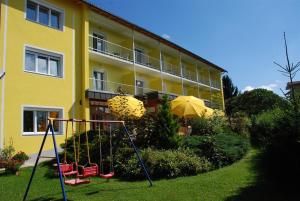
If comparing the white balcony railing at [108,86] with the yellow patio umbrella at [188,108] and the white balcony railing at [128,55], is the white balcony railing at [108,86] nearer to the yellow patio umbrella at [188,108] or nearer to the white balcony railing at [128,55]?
the white balcony railing at [128,55]

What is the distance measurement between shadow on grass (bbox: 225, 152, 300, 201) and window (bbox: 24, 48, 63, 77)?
43.4 ft

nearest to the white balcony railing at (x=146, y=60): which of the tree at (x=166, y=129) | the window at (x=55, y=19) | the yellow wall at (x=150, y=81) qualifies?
the yellow wall at (x=150, y=81)

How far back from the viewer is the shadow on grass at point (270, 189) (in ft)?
25.7

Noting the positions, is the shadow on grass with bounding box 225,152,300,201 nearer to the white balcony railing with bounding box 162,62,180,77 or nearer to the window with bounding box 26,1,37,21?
the window with bounding box 26,1,37,21

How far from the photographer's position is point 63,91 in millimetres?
18500

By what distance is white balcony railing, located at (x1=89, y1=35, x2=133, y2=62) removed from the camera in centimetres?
2267

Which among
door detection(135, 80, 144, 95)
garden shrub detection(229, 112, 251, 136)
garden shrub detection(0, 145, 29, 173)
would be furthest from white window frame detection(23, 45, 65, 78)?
garden shrub detection(229, 112, 251, 136)

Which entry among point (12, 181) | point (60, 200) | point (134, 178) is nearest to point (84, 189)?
point (60, 200)

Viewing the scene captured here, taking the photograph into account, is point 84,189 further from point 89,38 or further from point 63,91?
point 89,38

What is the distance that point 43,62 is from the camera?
708 inches

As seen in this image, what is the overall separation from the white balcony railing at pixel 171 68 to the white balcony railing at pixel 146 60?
50.9 inches

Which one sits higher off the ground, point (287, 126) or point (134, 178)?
point (287, 126)

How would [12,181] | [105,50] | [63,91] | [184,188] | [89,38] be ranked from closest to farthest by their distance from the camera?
[184,188] < [12,181] < [63,91] < [89,38] < [105,50]

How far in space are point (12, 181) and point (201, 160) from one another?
7030mm
